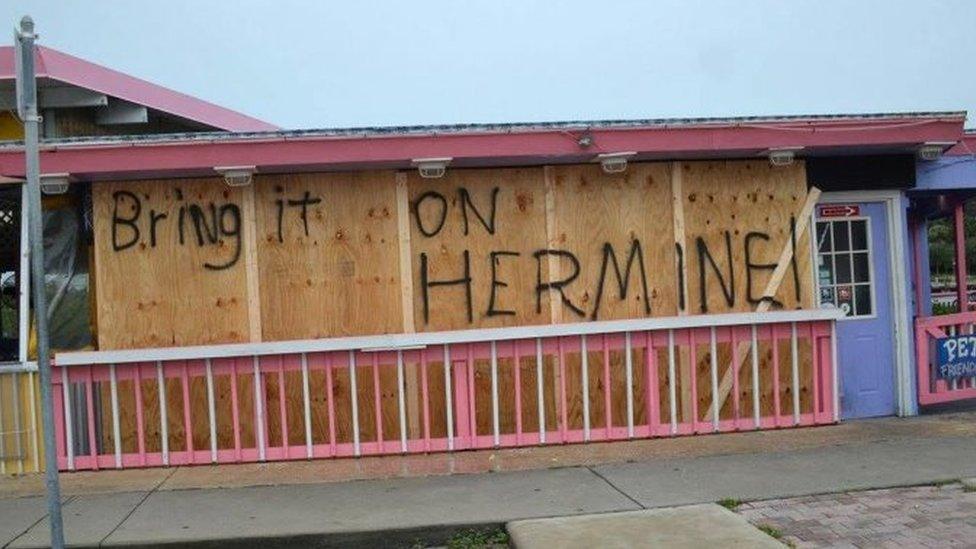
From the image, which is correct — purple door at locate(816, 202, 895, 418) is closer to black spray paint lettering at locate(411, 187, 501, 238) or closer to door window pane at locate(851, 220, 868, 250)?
door window pane at locate(851, 220, 868, 250)

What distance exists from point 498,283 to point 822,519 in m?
3.32

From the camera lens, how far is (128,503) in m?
6.40

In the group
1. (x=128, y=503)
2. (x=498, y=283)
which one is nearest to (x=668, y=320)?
(x=498, y=283)

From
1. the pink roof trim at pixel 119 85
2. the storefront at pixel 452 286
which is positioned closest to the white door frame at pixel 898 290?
the storefront at pixel 452 286

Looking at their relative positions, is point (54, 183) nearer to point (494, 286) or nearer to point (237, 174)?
point (237, 174)

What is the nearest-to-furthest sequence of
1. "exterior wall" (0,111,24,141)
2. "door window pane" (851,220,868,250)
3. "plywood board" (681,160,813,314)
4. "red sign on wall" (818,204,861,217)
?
"plywood board" (681,160,813,314) → "red sign on wall" (818,204,861,217) → "door window pane" (851,220,868,250) → "exterior wall" (0,111,24,141)

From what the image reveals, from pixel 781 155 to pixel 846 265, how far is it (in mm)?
1488

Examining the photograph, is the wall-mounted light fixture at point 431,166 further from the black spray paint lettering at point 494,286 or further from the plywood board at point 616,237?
the plywood board at point 616,237

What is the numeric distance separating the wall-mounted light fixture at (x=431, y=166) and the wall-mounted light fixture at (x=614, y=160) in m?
1.30

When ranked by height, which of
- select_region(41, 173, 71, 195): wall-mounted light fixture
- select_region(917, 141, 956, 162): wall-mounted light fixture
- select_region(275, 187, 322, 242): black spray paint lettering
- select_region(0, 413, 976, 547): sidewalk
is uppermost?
select_region(917, 141, 956, 162): wall-mounted light fixture

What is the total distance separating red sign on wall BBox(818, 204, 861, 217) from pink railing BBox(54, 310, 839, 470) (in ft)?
3.43

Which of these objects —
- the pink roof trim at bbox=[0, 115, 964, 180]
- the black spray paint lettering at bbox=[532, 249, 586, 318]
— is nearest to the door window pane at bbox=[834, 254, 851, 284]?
the pink roof trim at bbox=[0, 115, 964, 180]

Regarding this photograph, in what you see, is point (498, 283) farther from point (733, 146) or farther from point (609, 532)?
point (609, 532)

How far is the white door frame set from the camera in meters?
8.52
